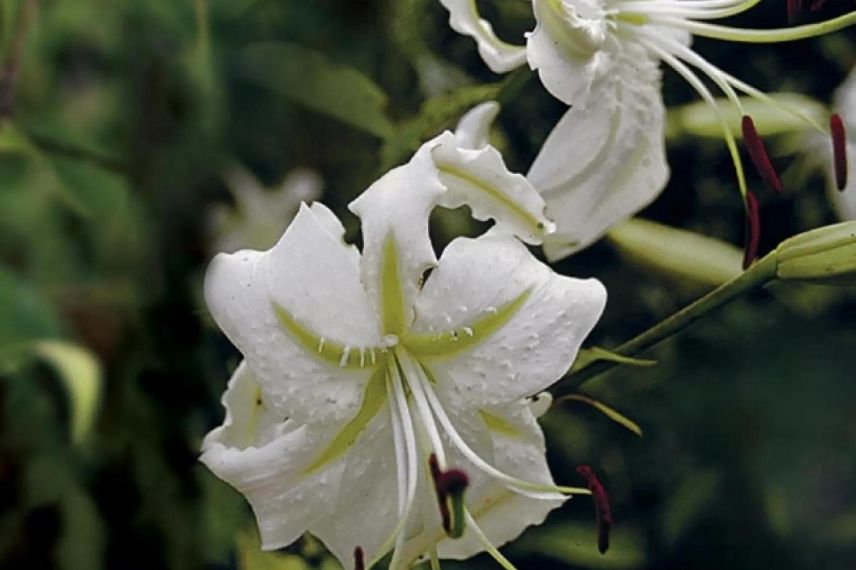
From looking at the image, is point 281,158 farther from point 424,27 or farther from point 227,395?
point 227,395

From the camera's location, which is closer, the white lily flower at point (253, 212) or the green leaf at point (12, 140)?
the green leaf at point (12, 140)

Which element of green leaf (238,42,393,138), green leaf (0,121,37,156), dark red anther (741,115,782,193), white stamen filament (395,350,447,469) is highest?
dark red anther (741,115,782,193)

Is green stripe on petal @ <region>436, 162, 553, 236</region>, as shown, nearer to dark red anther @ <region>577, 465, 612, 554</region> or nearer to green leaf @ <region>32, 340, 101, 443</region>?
dark red anther @ <region>577, 465, 612, 554</region>

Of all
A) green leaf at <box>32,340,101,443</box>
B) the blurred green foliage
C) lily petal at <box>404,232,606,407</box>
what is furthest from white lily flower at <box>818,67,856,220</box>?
green leaf at <box>32,340,101,443</box>

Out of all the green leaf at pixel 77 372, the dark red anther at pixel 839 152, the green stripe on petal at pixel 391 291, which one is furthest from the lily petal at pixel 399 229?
the green leaf at pixel 77 372

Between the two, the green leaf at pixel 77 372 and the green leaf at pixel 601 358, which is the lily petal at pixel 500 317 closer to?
the green leaf at pixel 601 358

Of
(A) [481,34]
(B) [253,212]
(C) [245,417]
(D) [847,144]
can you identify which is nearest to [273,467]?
(C) [245,417]
